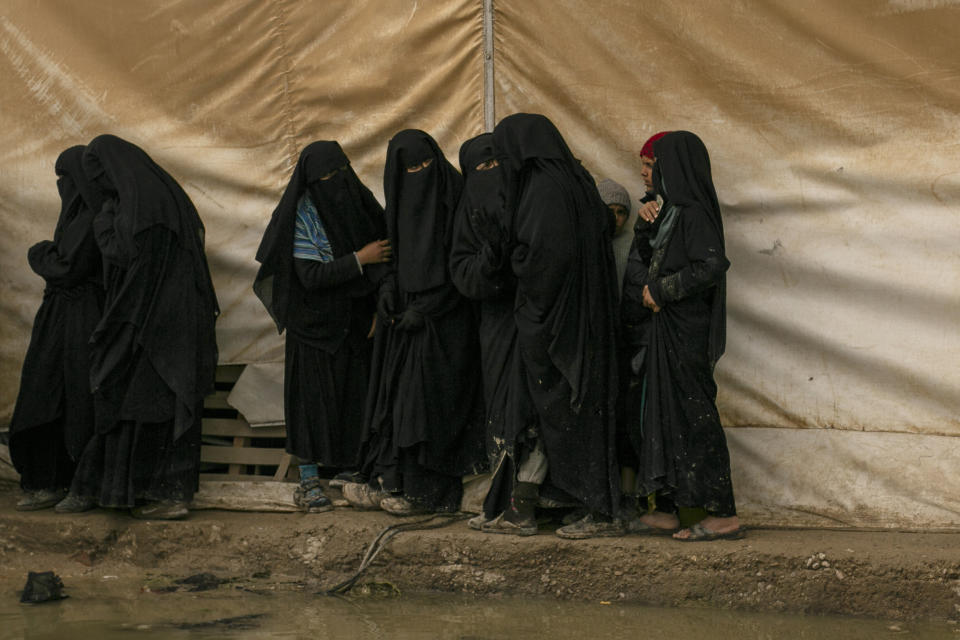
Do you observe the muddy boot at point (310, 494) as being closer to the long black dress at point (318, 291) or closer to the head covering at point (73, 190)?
the long black dress at point (318, 291)

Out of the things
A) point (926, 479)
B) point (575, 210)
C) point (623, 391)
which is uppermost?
point (575, 210)

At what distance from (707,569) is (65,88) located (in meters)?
3.72

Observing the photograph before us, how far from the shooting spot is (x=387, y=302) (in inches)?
171

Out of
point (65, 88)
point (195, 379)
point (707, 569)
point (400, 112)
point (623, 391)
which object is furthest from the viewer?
point (65, 88)

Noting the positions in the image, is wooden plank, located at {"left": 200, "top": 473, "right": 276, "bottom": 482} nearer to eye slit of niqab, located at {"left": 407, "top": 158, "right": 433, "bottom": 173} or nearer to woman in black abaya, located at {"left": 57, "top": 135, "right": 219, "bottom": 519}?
woman in black abaya, located at {"left": 57, "top": 135, "right": 219, "bottom": 519}

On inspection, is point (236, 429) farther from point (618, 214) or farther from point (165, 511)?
point (618, 214)

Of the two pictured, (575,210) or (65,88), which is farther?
(65,88)

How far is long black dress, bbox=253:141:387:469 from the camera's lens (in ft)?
14.6

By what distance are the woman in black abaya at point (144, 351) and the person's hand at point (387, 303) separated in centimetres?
79

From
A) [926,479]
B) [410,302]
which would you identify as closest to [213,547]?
[410,302]

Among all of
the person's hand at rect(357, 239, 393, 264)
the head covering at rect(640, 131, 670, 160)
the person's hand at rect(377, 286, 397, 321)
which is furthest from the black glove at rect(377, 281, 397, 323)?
the head covering at rect(640, 131, 670, 160)

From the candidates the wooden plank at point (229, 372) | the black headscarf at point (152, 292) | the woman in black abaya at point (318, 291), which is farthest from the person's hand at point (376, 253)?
the wooden plank at point (229, 372)

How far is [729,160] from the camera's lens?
14.3ft

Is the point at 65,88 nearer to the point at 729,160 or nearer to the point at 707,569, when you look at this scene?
the point at 729,160
